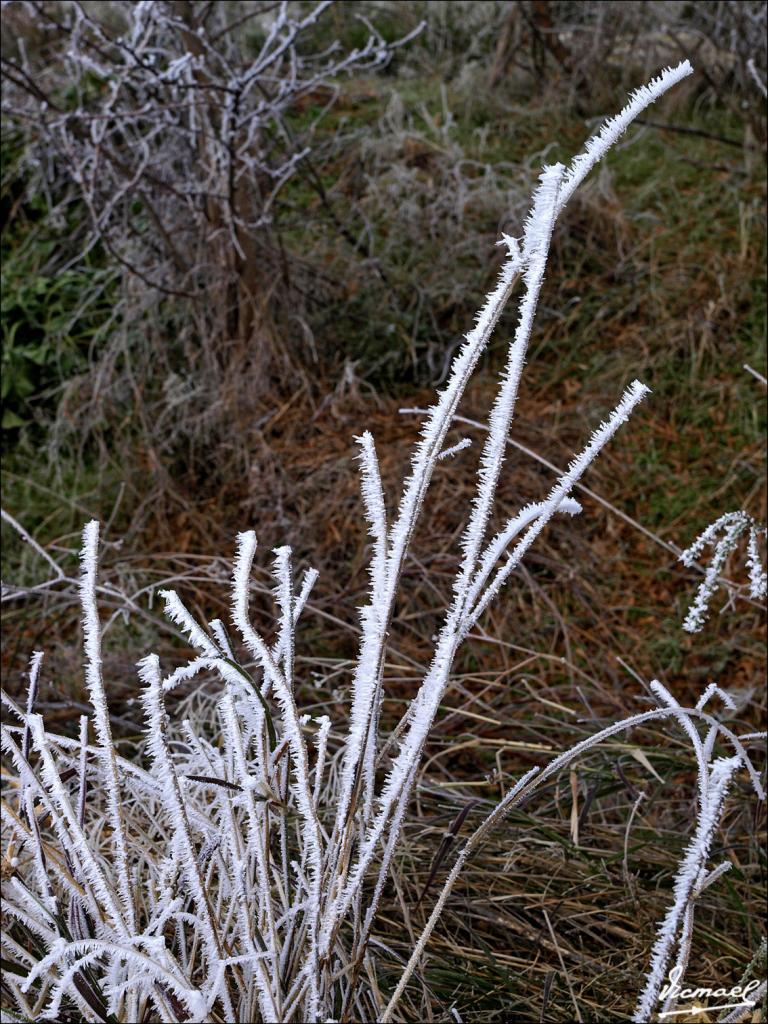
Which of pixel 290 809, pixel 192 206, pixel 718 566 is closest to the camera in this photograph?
pixel 290 809

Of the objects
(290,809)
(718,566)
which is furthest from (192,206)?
(290,809)

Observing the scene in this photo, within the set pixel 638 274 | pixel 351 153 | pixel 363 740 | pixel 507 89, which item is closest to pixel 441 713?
pixel 363 740

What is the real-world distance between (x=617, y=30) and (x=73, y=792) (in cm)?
408

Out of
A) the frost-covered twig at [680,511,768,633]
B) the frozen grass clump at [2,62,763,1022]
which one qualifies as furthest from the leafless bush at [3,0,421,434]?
the frozen grass clump at [2,62,763,1022]

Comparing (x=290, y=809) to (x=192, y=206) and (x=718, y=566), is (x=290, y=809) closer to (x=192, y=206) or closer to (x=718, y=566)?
(x=718, y=566)

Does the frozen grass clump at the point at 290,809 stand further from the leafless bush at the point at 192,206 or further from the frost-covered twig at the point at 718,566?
the leafless bush at the point at 192,206

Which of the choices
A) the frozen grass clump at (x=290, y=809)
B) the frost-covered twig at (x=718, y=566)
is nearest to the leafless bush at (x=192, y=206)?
the frost-covered twig at (x=718, y=566)

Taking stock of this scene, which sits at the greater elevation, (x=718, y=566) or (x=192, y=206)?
(x=192, y=206)

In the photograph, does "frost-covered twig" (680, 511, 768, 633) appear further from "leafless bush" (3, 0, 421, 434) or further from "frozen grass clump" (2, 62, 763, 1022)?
"leafless bush" (3, 0, 421, 434)

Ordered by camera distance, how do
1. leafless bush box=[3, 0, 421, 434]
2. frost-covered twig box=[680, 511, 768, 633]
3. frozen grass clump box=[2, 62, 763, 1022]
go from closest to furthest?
frozen grass clump box=[2, 62, 763, 1022] < frost-covered twig box=[680, 511, 768, 633] < leafless bush box=[3, 0, 421, 434]

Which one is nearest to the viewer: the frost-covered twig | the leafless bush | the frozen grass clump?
the frozen grass clump

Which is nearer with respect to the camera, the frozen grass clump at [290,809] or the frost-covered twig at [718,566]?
the frozen grass clump at [290,809]

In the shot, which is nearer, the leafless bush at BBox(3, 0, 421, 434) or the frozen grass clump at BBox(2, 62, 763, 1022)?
the frozen grass clump at BBox(2, 62, 763, 1022)

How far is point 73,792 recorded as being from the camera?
3.99 feet
